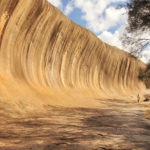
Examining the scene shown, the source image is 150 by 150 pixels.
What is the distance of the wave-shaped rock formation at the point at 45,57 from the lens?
874 cm

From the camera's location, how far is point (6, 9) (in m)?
8.88

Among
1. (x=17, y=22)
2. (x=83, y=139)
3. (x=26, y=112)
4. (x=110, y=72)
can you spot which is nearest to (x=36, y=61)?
(x=17, y=22)

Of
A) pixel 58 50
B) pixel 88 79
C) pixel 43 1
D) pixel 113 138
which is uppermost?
pixel 43 1

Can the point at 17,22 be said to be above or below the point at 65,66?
above

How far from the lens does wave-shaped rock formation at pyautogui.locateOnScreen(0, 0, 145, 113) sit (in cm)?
874

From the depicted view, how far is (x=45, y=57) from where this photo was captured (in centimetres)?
1269

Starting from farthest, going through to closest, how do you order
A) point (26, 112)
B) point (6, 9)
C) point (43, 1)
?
point (43, 1)
point (6, 9)
point (26, 112)

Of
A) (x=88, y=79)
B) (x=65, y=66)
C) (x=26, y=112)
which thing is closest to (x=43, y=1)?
(x=65, y=66)

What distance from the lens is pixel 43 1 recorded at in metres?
11.1

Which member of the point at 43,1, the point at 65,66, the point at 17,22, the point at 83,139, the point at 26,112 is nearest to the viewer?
the point at 83,139

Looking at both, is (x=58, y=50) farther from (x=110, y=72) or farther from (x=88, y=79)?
(x=110, y=72)

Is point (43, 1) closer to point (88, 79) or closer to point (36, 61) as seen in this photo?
point (36, 61)

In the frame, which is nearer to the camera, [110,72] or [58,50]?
[58,50]

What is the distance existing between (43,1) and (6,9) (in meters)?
3.04
